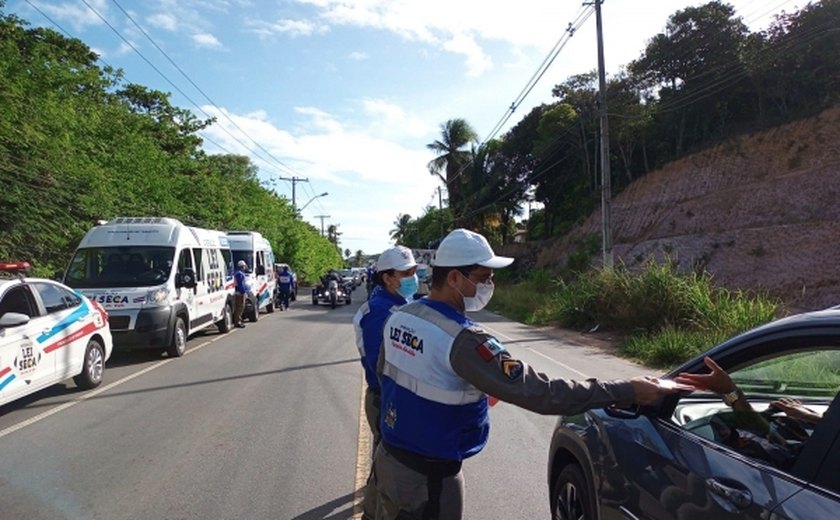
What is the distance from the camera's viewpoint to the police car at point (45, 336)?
265 inches

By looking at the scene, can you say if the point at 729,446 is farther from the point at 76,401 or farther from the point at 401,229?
the point at 401,229

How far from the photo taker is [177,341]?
1152 cm

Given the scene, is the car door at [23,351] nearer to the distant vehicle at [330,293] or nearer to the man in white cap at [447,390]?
the man in white cap at [447,390]

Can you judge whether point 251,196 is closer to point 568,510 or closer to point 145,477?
point 145,477

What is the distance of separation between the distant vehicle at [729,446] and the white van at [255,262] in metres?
17.0

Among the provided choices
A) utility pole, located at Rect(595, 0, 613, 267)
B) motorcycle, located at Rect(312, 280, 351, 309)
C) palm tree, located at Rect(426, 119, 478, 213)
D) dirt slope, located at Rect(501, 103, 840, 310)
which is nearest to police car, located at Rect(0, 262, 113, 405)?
utility pole, located at Rect(595, 0, 613, 267)

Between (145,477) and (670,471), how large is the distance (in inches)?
165

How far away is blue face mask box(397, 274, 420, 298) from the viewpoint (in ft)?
13.4

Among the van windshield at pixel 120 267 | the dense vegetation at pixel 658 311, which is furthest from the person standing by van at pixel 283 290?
the van windshield at pixel 120 267

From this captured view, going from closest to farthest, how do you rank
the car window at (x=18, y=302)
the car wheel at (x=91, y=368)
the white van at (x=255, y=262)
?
the car window at (x=18, y=302) → the car wheel at (x=91, y=368) → the white van at (x=255, y=262)

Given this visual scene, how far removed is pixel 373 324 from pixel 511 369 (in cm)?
140

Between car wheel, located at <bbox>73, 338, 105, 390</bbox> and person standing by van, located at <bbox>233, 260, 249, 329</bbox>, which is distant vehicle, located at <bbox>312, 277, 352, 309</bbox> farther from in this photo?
car wheel, located at <bbox>73, 338, 105, 390</bbox>

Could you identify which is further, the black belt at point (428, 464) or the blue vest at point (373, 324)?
the blue vest at point (373, 324)

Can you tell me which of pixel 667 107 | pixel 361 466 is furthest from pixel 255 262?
pixel 667 107
